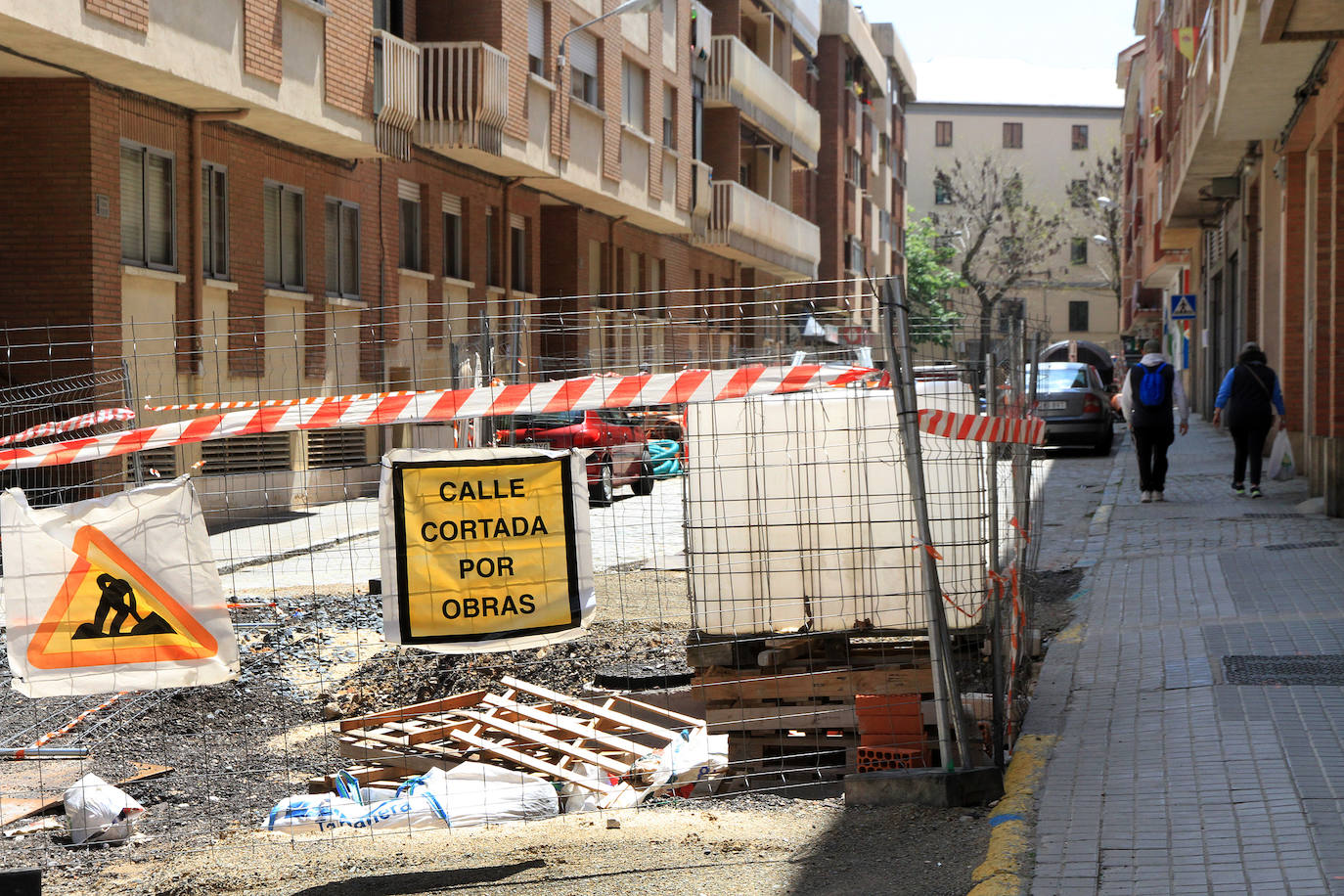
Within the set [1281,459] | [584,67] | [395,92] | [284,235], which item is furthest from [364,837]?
[584,67]

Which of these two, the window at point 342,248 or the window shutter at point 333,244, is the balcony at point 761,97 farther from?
the window shutter at point 333,244

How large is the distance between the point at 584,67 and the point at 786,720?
21726mm

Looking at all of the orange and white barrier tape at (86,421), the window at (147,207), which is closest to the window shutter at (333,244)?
the window at (147,207)

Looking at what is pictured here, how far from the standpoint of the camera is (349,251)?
20.9 m

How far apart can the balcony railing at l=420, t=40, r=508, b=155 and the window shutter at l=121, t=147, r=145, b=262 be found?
18.3 ft

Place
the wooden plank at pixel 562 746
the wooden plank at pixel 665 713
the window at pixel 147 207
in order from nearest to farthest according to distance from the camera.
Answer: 1. the wooden plank at pixel 562 746
2. the wooden plank at pixel 665 713
3. the window at pixel 147 207

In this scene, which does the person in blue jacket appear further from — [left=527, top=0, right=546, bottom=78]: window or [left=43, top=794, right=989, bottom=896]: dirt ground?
[left=527, top=0, right=546, bottom=78]: window

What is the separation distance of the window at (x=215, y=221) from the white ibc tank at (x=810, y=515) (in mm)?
11712

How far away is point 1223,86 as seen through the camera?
1630 centimetres

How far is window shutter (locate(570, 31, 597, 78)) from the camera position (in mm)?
26266

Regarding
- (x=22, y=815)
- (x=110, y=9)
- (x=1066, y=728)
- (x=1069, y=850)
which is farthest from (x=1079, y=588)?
(x=110, y=9)

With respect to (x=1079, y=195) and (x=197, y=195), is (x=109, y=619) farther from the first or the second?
(x=1079, y=195)

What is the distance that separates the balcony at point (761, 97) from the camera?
35.2 metres

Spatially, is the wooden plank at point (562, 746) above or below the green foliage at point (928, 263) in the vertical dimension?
below
